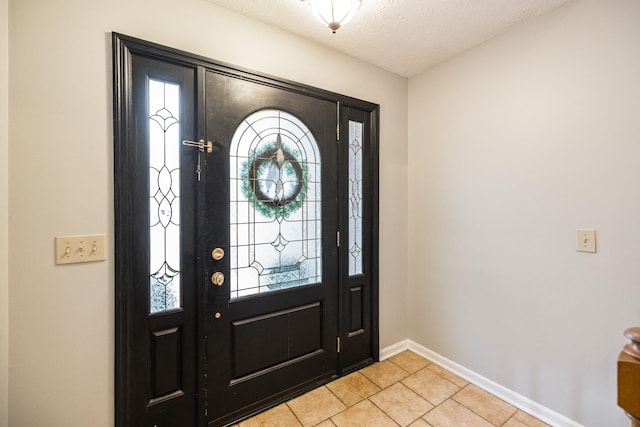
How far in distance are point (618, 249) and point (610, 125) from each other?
66cm

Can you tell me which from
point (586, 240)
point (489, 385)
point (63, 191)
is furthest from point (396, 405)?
point (63, 191)

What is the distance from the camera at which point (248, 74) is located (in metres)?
1.70

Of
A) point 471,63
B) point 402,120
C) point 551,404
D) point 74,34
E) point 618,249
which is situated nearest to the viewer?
point 74,34

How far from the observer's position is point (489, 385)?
1.97 m

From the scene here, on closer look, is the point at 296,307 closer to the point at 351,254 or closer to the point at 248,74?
the point at 351,254

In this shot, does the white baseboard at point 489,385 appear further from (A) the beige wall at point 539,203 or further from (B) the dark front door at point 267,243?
(B) the dark front door at point 267,243

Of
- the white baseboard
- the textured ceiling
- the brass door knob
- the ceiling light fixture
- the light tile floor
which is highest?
the textured ceiling

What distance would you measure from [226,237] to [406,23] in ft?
5.87

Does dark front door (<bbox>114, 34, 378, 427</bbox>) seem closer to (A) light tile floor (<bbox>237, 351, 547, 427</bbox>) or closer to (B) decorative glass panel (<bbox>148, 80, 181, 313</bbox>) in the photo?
(B) decorative glass panel (<bbox>148, 80, 181, 313</bbox>)

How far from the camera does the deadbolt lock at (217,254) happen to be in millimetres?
1591

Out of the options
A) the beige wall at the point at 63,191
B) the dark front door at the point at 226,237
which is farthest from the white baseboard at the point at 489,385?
the beige wall at the point at 63,191

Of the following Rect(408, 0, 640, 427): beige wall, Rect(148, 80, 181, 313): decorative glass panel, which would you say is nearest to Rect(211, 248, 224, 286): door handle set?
Rect(148, 80, 181, 313): decorative glass panel

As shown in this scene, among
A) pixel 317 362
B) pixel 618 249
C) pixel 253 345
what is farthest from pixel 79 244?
pixel 618 249

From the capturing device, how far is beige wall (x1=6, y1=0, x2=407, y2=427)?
118 centimetres
